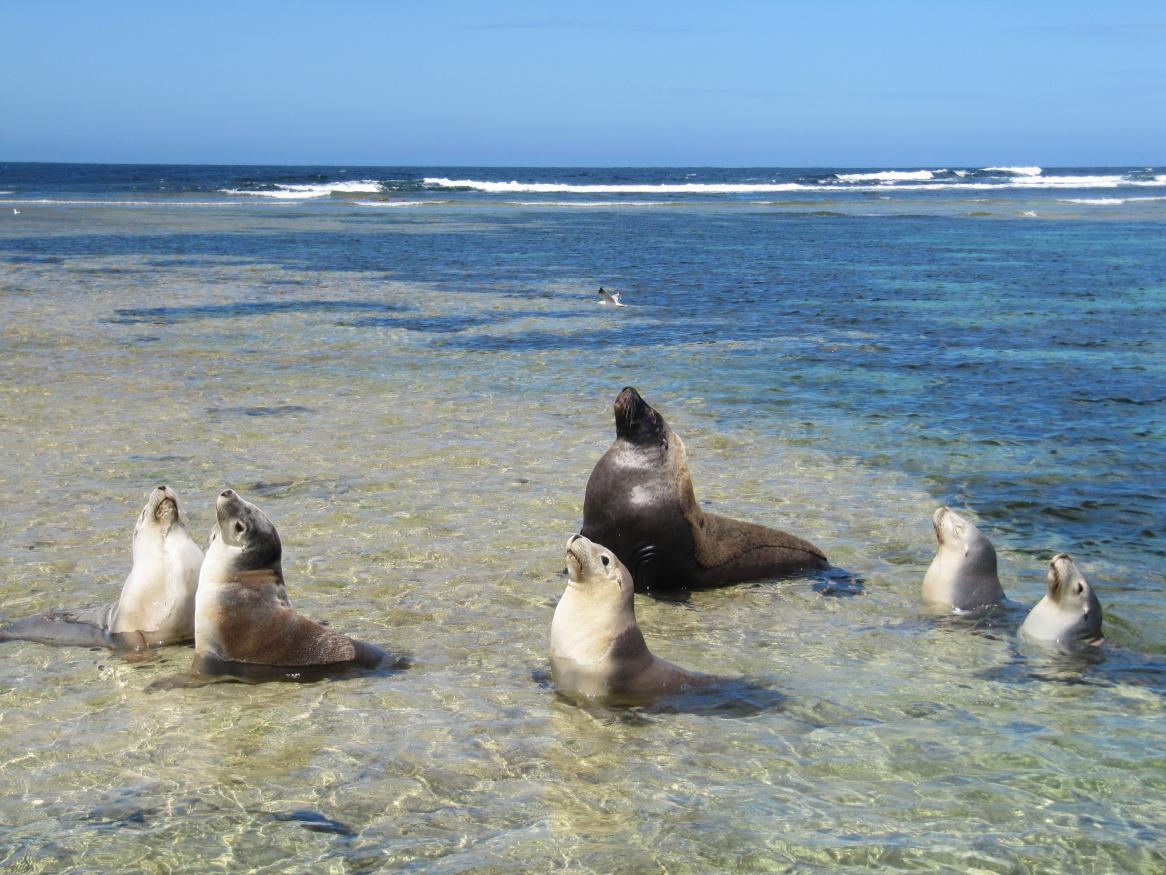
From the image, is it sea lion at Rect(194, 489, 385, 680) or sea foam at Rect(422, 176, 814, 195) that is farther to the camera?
sea foam at Rect(422, 176, 814, 195)

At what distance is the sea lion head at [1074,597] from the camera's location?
6.86m

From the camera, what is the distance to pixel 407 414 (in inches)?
512

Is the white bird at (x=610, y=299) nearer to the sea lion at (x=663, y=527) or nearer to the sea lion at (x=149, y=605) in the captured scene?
the sea lion at (x=663, y=527)

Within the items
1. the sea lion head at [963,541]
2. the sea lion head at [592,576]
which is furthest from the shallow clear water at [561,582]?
the sea lion head at [592,576]

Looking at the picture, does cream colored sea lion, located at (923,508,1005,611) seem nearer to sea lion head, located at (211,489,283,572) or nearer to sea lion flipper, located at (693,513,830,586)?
sea lion flipper, located at (693,513,830,586)

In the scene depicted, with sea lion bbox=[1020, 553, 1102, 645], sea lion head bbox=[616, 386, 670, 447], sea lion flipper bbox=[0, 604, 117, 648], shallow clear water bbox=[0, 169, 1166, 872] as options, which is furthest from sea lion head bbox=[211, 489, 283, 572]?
sea lion bbox=[1020, 553, 1102, 645]

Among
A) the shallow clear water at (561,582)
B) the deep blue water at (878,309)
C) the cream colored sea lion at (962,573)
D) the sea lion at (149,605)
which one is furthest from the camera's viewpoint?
the deep blue water at (878,309)

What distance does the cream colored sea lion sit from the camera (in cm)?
753

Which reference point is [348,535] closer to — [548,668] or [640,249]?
[548,668]

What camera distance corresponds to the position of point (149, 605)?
6.71m

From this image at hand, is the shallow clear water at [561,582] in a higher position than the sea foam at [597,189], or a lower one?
lower

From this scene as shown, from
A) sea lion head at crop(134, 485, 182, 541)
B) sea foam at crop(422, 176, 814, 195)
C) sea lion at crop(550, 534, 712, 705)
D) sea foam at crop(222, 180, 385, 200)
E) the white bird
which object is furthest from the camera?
sea foam at crop(422, 176, 814, 195)

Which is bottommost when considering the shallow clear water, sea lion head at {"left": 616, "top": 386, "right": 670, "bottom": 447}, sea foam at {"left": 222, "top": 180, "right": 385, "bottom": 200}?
the shallow clear water

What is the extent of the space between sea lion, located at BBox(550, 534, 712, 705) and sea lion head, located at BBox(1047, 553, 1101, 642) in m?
2.13
